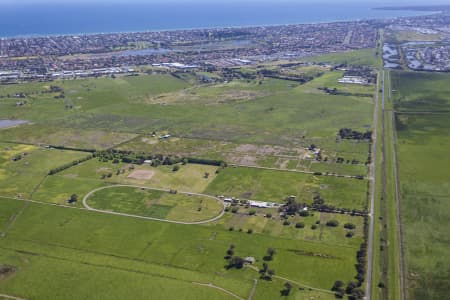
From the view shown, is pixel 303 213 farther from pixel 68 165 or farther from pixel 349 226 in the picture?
pixel 68 165

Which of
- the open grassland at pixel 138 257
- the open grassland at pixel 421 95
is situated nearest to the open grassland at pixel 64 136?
the open grassland at pixel 138 257

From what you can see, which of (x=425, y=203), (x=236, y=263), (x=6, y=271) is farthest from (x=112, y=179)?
(x=425, y=203)

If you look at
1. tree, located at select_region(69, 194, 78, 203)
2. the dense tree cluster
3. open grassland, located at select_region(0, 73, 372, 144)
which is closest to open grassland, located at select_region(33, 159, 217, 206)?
tree, located at select_region(69, 194, 78, 203)

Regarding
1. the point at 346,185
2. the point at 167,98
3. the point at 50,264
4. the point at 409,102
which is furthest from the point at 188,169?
the point at 409,102

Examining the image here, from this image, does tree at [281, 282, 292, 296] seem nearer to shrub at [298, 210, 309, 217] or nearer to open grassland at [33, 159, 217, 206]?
shrub at [298, 210, 309, 217]

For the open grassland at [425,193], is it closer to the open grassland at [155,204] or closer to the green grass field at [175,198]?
the green grass field at [175,198]

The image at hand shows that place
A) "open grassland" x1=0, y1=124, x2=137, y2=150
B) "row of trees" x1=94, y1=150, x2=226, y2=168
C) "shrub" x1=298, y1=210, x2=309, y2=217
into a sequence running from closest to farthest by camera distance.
Answer: "shrub" x1=298, y1=210, x2=309, y2=217 → "row of trees" x1=94, y1=150, x2=226, y2=168 → "open grassland" x1=0, y1=124, x2=137, y2=150

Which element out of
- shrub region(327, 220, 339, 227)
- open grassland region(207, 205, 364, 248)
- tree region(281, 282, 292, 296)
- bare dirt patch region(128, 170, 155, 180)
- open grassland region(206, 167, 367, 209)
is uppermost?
bare dirt patch region(128, 170, 155, 180)
